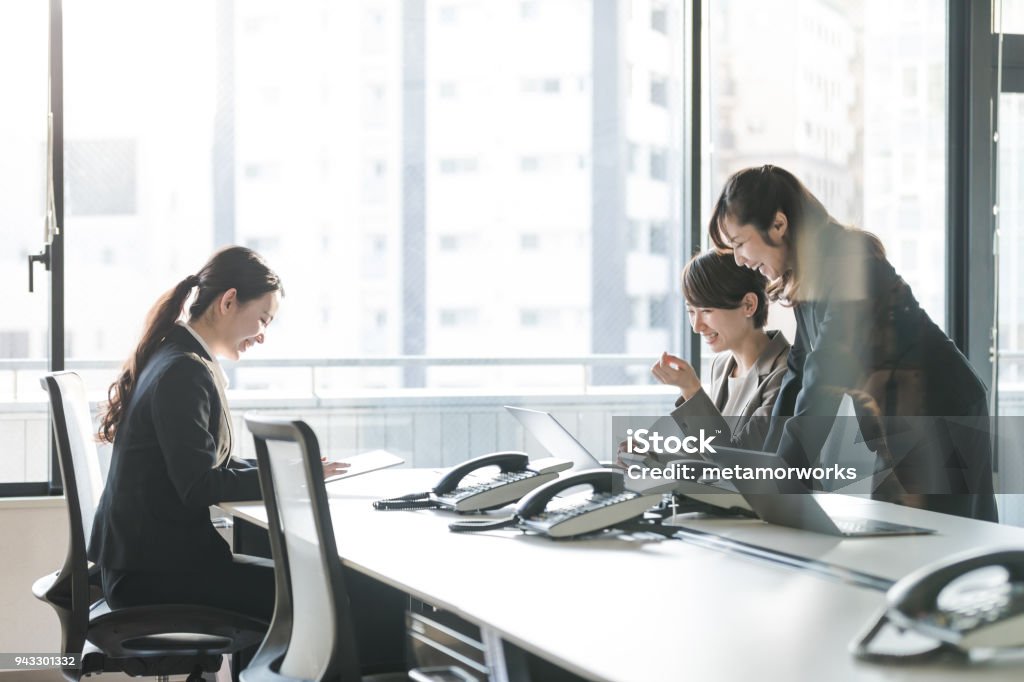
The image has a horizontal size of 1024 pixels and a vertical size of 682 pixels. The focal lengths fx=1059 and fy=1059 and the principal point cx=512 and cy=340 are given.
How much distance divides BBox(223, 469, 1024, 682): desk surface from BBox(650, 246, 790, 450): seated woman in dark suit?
20.9 inches

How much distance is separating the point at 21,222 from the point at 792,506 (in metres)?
2.66

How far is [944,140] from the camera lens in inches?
166

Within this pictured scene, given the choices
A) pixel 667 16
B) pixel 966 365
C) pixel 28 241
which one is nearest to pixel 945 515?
pixel 966 365

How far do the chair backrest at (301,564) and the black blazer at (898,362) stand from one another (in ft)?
3.74

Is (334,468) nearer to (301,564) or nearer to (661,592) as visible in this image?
(301,564)

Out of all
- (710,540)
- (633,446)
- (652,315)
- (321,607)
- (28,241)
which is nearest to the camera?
(321,607)

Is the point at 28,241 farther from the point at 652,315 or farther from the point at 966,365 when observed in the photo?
the point at 966,365

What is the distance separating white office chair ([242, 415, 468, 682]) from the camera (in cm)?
166

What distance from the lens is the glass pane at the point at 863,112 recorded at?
13.2 ft

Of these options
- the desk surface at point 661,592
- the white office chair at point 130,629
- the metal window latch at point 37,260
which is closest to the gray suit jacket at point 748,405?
the desk surface at point 661,592

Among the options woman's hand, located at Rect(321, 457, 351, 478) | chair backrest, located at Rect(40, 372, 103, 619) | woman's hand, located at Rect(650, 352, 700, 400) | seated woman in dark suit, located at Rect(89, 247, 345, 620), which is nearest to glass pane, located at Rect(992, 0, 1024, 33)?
woman's hand, located at Rect(650, 352, 700, 400)

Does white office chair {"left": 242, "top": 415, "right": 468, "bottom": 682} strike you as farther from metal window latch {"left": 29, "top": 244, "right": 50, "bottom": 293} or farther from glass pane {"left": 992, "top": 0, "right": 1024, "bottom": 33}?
glass pane {"left": 992, "top": 0, "right": 1024, "bottom": 33}

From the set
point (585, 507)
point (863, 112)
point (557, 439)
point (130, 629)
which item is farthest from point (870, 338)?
point (863, 112)

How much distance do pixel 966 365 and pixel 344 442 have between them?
2121 mm
